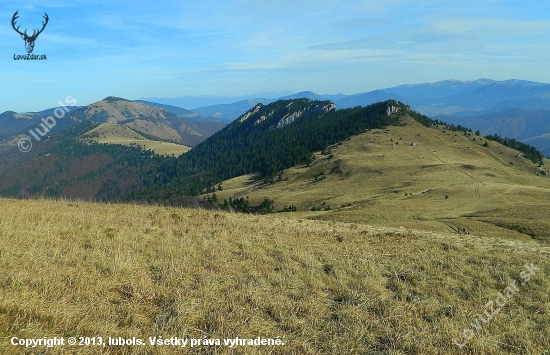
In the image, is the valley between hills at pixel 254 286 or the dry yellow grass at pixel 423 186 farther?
the dry yellow grass at pixel 423 186

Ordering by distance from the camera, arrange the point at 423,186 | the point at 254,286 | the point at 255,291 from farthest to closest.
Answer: the point at 423,186
the point at 254,286
the point at 255,291

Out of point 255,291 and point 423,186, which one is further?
point 423,186

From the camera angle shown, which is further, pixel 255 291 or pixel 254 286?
pixel 254 286

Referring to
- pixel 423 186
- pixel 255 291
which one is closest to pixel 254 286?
pixel 255 291

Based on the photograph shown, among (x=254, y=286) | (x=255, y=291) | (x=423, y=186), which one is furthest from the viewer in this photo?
(x=423, y=186)

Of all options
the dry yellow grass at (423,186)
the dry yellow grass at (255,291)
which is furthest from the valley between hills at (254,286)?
the dry yellow grass at (423,186)

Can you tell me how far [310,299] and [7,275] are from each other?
20.8 ft

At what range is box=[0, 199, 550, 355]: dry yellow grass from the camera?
5825 millimetres

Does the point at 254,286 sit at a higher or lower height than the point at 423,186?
higher

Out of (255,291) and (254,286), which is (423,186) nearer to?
(254,286)

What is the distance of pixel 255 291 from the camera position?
7.62 meters

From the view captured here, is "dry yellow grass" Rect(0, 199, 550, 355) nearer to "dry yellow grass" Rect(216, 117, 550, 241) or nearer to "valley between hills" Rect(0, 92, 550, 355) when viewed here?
"valley between hills" Rect(0, 92, 550, 355)

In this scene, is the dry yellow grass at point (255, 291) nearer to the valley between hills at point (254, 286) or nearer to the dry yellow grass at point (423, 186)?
the valley between hills at point (254, 286)

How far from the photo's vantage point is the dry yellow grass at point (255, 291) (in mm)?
5825
